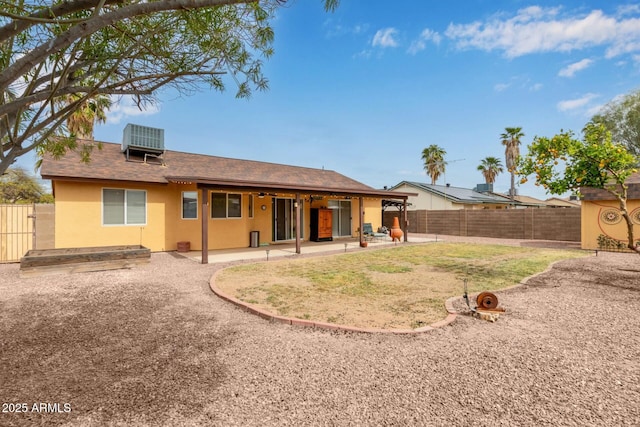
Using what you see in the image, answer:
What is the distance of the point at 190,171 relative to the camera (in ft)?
44.4

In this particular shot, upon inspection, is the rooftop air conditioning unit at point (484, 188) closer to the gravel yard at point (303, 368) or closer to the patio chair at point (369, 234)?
the patio chair at point (369, 234)

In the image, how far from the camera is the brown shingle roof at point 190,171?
1006 cm

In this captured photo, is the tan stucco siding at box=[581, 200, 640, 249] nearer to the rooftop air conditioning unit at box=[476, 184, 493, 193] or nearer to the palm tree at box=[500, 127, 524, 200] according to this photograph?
the rooftop air conditioning unit at box=[476, 184, 493, 193]

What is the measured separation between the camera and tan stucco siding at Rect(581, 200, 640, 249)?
41.1 feet

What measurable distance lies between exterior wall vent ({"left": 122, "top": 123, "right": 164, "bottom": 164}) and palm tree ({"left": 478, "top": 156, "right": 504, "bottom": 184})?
42.1 meters

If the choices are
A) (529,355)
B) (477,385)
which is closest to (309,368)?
(477,385)

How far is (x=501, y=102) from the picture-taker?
41.9 feet

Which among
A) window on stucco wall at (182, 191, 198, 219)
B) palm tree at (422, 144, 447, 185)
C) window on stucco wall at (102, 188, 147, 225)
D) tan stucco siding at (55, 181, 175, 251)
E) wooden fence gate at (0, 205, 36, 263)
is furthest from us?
palm tree at (422, 144, 447, 185)

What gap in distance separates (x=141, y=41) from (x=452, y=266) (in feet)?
31.2

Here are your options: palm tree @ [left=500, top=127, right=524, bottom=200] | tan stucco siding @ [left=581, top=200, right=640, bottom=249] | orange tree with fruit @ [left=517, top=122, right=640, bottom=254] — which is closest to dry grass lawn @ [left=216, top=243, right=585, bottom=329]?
orange tree with fruit @ [left=517, top=122, right=640, bottom=254]

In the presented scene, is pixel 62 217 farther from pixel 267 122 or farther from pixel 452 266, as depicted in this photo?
pixel 452 266

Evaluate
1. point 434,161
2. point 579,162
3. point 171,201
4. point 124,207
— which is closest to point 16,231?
point 124,207

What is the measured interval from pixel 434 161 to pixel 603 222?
91.8ft

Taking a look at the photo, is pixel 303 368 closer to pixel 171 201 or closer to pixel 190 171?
pixel 171 201
